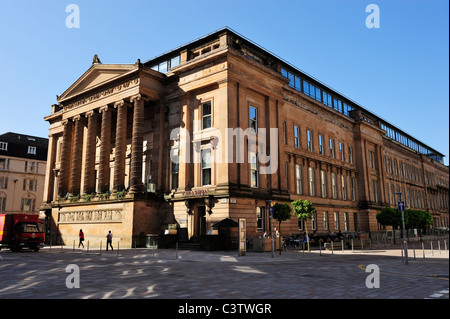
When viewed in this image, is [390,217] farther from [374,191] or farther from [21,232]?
[21,232]

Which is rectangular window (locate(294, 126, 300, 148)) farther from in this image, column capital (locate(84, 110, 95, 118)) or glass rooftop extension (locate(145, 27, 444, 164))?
column capital (locate(84, 110, 95, 118))

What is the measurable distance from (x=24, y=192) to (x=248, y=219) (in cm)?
5593

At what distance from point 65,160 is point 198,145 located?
66.3 feet

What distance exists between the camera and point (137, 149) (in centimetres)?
3428

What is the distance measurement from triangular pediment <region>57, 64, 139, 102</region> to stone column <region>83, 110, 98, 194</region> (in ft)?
11.3

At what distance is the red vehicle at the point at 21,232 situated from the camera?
30.7 m

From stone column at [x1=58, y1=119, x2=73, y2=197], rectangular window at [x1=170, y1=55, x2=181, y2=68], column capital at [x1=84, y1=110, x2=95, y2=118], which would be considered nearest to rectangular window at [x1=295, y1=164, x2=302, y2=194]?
rectangular window at [x1=170, y1=55, x2=181, y2=68]

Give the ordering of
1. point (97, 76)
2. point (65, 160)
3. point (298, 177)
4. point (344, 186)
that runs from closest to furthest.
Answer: point (97, 76)
point (298, 177)
point (65, 160)
point (344, 186)

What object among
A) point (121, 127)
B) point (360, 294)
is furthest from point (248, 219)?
point (360, 294)

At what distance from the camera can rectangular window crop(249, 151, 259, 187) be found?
3341 cm

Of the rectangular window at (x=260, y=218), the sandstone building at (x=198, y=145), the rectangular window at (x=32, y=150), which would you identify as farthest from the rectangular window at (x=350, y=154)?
the rectangular window at (x=32, y=150)

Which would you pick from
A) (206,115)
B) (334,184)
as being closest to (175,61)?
(206,115)

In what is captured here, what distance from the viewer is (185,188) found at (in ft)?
109
